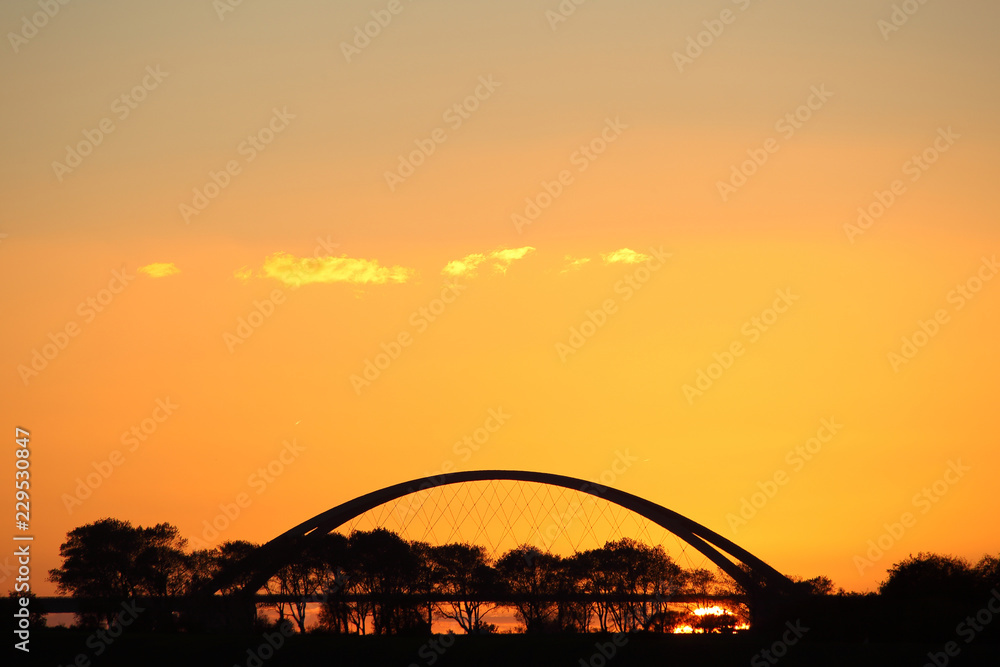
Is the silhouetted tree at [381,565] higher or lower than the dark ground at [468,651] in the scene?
higher

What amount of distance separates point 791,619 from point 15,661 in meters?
44.1

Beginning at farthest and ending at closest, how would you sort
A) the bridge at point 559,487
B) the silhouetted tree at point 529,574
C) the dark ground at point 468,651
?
the silhouetted tree at point 529,574 < the bridge at point 559,487 < the dark ground at point 468,651

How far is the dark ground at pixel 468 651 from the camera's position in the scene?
56000 mm

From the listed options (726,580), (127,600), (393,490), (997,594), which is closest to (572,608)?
(726,580)

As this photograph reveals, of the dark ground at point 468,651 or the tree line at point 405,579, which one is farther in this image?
the tree line at point 405,579

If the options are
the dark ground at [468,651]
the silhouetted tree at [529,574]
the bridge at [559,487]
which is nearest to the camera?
the dark ground at [468,651]

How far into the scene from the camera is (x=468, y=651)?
217 ft

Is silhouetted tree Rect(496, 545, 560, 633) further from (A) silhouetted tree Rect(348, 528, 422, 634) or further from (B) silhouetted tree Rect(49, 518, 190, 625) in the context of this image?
(B) silhouetted tree Rect(49, 518, 190, 625)

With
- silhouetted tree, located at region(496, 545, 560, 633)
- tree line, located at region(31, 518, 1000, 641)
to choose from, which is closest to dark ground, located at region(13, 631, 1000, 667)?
tree line, located at region(31, 518, 1000, 641)

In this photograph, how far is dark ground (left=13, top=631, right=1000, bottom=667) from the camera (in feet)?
184

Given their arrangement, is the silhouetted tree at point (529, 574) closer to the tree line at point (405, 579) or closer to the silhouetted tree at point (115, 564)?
the tree line at point (405, 579)

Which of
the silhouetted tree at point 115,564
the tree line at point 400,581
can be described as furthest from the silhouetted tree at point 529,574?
the silhouetted tree at point 115,564

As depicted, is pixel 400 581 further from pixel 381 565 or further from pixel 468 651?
pixel 468 651

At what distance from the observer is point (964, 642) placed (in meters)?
56.6
